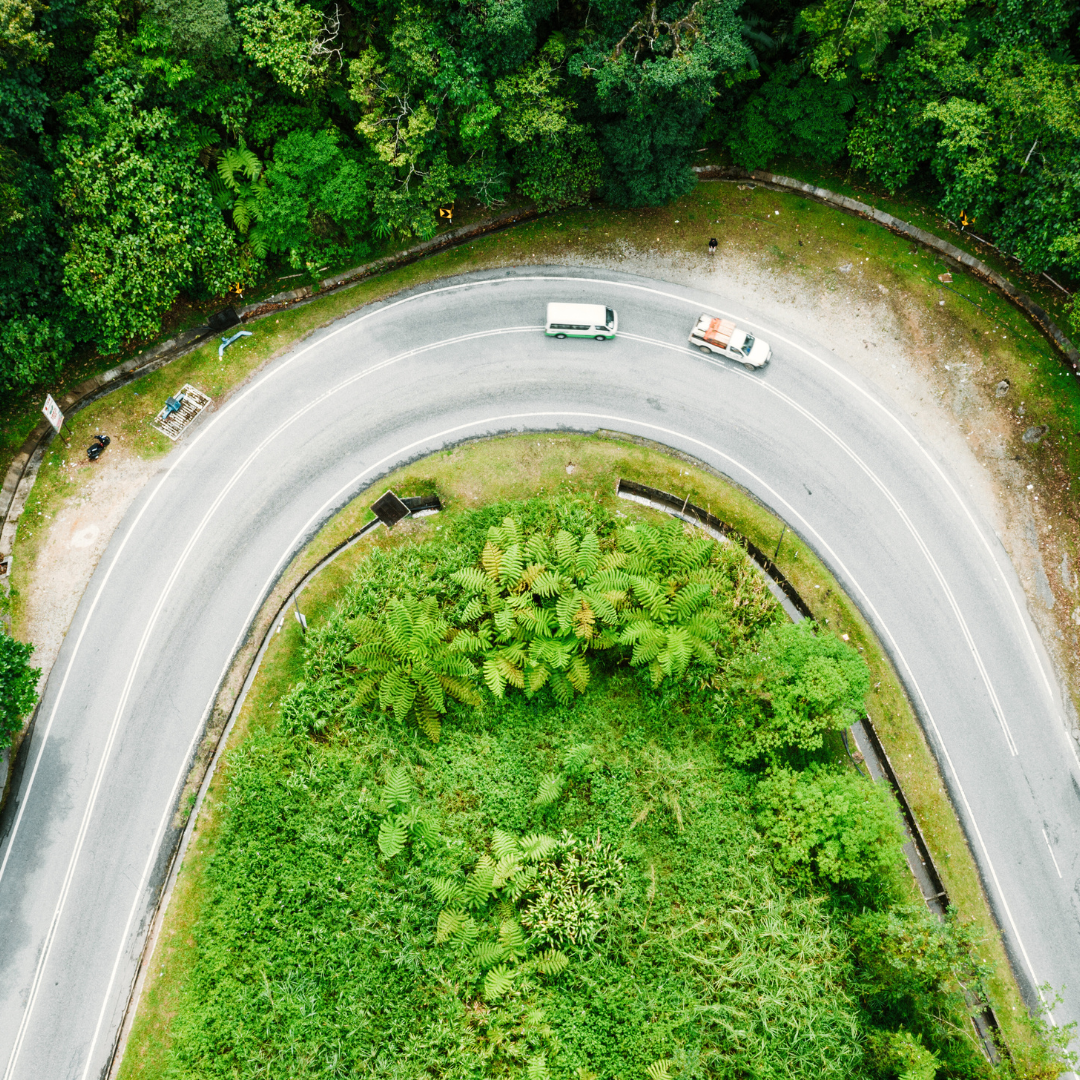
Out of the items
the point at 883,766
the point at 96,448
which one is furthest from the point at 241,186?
the point at 883,766

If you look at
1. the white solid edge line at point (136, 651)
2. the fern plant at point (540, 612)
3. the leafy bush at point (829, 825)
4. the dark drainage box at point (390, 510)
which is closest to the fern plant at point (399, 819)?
the fern plant at point (540, 612)

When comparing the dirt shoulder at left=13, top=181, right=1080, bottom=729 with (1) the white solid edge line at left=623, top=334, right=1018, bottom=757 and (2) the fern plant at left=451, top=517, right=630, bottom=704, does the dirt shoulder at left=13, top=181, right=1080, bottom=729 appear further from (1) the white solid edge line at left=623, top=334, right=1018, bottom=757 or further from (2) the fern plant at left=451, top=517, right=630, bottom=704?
(2) the fern plant at left=451, top=517, right=630, bottom=704

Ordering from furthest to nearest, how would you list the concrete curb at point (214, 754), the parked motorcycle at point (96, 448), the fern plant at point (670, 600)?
the parked motorcycle at point (96, 448)
the fern plant at point (670, 600)
the concrete curb at point (214, 754)

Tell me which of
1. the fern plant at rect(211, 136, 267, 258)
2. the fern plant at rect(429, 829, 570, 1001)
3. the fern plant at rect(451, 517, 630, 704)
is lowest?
the fern plant at rect(429, 829, 570, 1001)

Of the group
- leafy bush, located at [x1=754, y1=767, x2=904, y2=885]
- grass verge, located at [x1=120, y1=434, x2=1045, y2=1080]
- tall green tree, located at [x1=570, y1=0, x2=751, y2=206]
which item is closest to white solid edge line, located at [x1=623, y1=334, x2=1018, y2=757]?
grass verge, located at [x1=120, y1=434, x2=1045, y2=1080]

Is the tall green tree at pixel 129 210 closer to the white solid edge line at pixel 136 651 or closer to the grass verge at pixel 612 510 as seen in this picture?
the white solid edge line at pixel 136 651

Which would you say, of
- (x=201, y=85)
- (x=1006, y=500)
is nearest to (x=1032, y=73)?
(x=1006, y=500)

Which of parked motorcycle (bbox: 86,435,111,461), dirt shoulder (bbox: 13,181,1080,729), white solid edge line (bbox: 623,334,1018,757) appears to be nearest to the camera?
white solid edge line (bbox: 623,334,1018,757)
